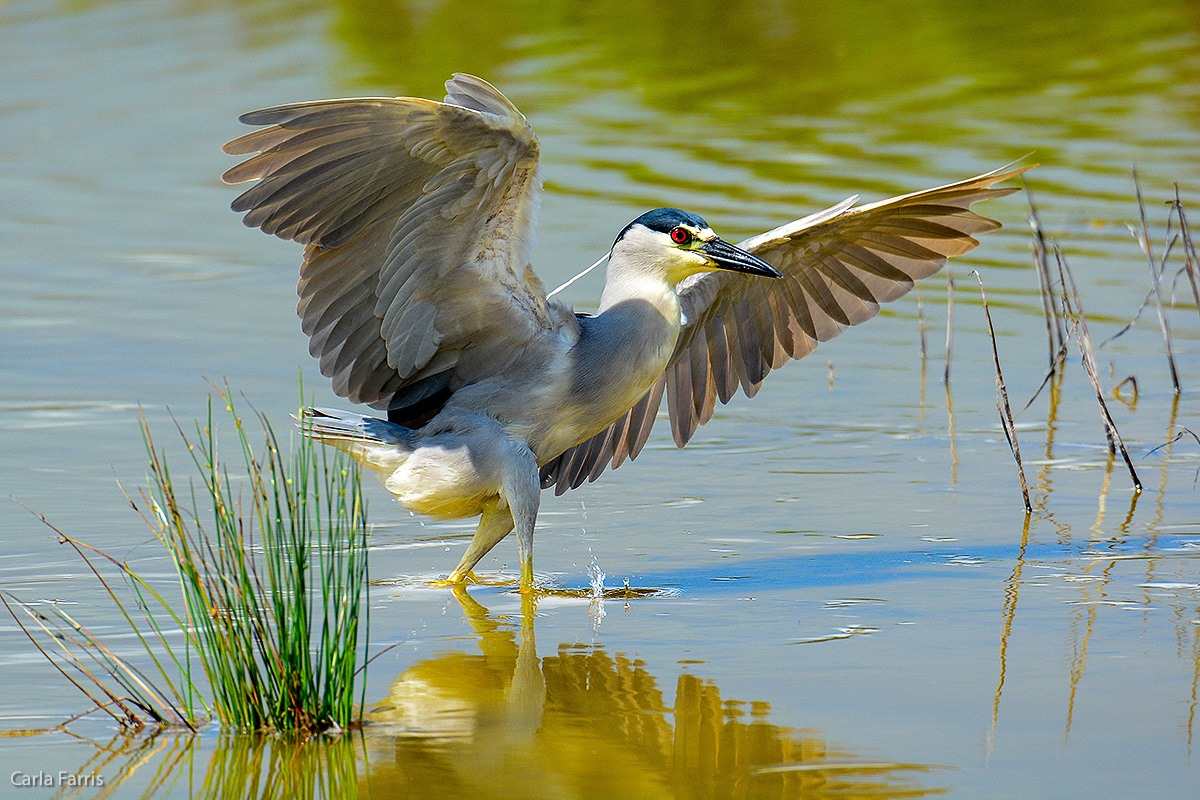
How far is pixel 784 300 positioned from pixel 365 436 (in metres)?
1.99

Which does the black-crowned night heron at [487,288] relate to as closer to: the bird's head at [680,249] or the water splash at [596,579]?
the bird's head at [680,249]

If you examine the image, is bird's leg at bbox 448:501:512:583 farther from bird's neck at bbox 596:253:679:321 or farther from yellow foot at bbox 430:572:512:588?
bird's neck at bbox 596:253:679:321

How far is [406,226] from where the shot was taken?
5.45 m

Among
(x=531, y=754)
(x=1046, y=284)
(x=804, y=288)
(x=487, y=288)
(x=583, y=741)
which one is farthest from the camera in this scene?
(x=1046, y=284)

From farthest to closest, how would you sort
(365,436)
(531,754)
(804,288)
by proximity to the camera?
1. (804,288)
2. (365,436)
3. (531,754)

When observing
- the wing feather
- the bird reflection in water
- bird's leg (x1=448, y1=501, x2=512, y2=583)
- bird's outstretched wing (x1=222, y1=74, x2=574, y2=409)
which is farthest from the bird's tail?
the wing feather

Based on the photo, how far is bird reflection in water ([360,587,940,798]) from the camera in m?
3.91

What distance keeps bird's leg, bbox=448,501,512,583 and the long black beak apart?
1.18 metres

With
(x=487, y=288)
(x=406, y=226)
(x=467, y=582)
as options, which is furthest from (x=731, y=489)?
(x=406, y=226)

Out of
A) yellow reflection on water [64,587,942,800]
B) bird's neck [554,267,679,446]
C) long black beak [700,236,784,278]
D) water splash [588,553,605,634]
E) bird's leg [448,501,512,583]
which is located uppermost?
long black beak [700,236,784,278]

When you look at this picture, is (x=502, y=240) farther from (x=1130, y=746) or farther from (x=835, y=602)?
(x=1130, y=746)

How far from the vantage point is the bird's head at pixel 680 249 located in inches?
234

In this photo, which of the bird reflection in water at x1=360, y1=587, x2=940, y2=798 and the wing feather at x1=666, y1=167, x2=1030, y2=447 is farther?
the wing feather at x1=666, y1=167, x2=1030, y2=447

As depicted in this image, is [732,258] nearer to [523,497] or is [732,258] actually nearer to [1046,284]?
[523,497]
